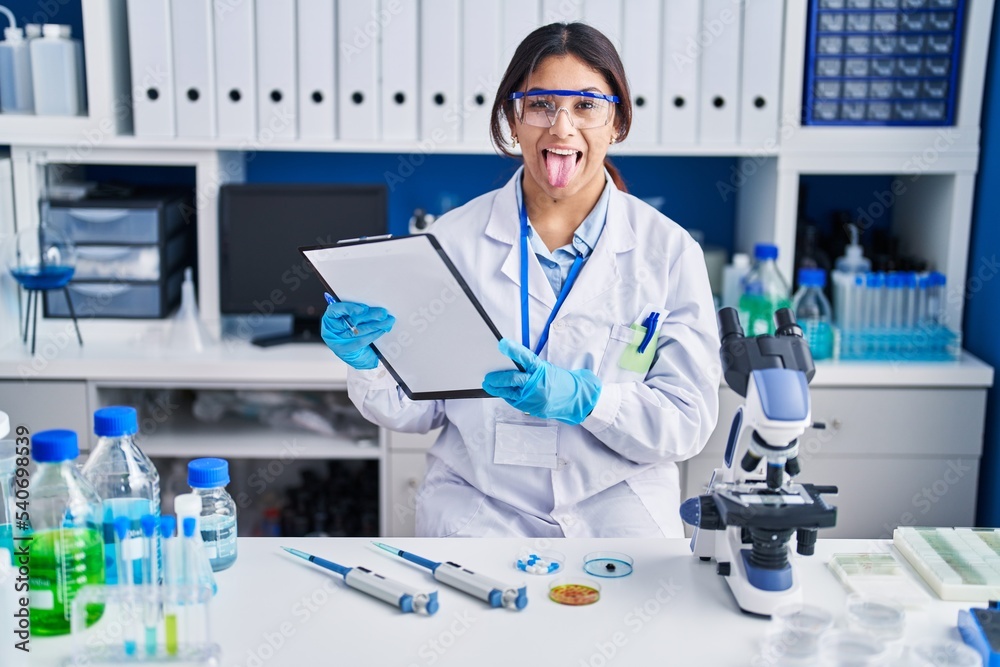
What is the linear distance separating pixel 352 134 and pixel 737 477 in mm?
1503

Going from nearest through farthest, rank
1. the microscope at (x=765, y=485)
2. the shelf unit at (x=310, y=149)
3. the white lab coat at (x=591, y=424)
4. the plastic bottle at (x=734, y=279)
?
the microscope at (x=765, y=485) → the white lab coat at (x=591, y=424) → the shelf unit at (x=310, y=149) → the plastic bottle at (x=734, y=279)

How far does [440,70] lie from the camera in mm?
2490

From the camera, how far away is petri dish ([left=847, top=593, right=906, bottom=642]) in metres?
1.19

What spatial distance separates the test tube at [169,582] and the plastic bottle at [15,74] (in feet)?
5.71

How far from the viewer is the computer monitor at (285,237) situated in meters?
2.64

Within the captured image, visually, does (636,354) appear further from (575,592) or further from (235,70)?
(235,70)

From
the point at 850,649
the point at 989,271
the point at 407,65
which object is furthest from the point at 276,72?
the point at 850,649

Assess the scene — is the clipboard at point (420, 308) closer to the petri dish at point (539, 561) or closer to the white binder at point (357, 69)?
the petri dish at point (539, 561)

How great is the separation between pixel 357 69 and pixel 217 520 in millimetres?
1410

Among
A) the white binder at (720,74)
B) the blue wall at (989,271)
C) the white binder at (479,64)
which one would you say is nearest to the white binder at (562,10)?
the white binder at (479,64)

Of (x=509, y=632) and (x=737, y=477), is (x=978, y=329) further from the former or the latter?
(x=509, y=632)

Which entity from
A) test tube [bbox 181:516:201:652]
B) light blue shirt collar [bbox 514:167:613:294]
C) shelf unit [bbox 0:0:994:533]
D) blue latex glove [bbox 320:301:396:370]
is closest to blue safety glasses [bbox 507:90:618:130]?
light blue shirt collar [bbox 514:167:613:294]

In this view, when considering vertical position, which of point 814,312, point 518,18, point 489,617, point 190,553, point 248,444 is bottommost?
point 248,444

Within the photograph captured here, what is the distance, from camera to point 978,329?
2.64 metres
